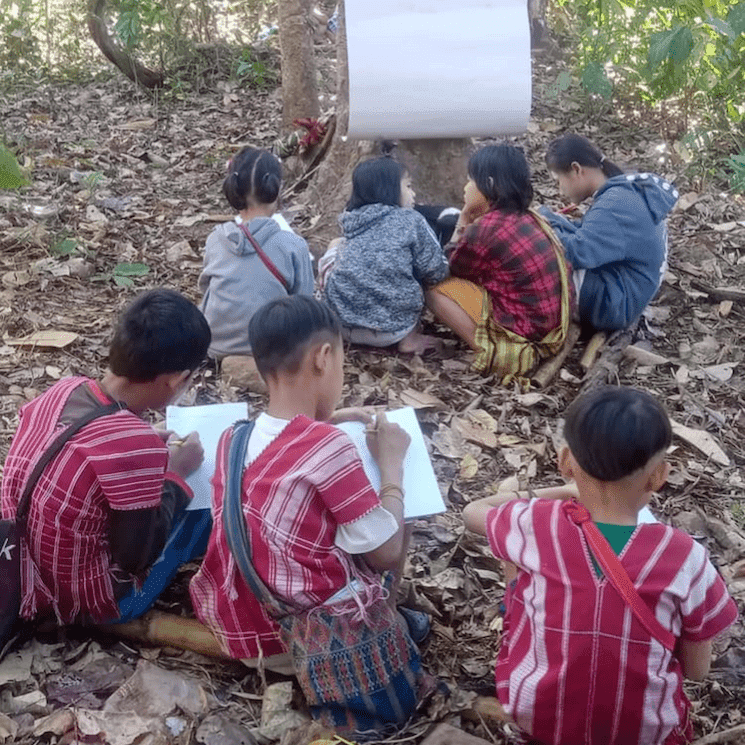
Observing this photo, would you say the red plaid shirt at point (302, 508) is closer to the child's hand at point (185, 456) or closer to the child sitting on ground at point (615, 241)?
the child's hand at point (185, 456)

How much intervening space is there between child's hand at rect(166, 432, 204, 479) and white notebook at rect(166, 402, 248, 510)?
3cm

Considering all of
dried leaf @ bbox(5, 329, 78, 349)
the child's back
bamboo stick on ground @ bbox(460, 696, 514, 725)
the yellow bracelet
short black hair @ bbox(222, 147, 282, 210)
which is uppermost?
short black hair @ bbox(222, 147, 282, 210)

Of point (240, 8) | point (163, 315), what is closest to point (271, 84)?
point (240, 8)

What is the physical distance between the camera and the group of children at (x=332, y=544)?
6.77 ft

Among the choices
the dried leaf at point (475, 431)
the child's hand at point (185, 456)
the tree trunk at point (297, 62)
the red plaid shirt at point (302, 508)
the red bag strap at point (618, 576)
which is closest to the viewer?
the red bag strap at point (618, 576)

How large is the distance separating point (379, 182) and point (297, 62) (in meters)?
2.55

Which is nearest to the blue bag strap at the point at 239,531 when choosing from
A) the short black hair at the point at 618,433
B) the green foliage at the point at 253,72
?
the short black hair at the point at 618,433

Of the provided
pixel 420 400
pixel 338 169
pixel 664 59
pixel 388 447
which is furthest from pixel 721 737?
pixel 664 59

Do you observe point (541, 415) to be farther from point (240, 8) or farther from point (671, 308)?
point (240, 8)

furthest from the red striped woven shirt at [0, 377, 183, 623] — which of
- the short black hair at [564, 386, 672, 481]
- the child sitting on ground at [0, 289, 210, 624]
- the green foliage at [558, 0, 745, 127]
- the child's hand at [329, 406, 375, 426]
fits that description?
the green foliage at [558, 0, 745, 127]

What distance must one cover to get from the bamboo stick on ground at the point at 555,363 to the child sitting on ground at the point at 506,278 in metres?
0.04

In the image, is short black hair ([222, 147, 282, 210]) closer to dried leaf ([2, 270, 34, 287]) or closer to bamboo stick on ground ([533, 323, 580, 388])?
dried leaf ([2, 270, 34, 287])

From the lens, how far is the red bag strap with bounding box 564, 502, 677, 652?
202 centimetres

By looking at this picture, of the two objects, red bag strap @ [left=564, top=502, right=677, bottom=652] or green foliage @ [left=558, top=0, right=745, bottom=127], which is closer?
red bag strap @ [left=564, top=502, right=677, bottom=652]
